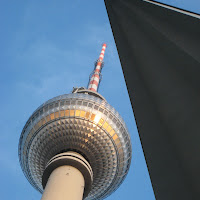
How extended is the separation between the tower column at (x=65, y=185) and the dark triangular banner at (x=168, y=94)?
17573 mm

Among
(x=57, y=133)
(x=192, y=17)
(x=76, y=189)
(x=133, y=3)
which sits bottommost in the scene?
(x=192, y=17)

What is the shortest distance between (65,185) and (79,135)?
6.13 metres

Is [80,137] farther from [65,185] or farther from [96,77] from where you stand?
[96,77]

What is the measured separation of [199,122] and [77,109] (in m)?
23.9

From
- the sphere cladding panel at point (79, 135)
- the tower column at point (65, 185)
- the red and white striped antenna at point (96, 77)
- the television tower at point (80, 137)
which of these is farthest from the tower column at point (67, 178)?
the red and white striped antenna at point (96, 77)

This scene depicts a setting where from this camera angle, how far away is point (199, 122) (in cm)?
125

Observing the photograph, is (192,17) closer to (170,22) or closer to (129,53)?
(170,22)

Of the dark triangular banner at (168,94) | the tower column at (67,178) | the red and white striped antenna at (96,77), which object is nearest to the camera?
the dark triangular banner at (168,94)

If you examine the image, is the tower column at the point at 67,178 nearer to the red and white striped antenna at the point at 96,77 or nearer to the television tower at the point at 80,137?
the television tower at the point at 80,137

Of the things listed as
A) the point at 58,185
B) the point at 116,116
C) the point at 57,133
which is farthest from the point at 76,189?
→ the point at 116,116

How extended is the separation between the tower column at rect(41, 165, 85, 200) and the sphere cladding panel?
3463 millimetres

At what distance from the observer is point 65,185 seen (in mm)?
18969

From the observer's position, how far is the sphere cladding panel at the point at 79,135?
79.8 ft

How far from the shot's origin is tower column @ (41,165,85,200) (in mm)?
18109
